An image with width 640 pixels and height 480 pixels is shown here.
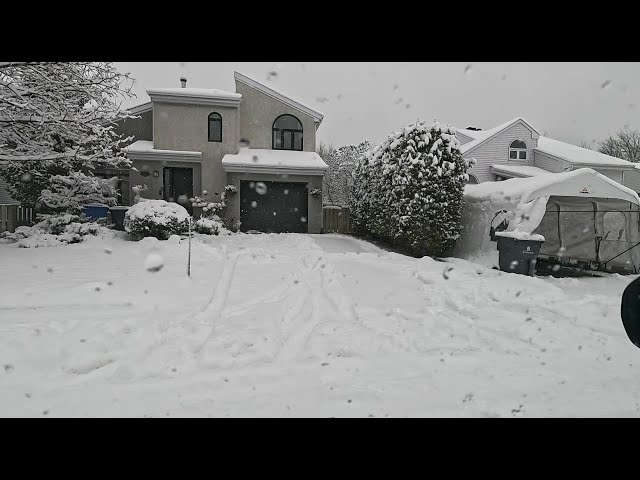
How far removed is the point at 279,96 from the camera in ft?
59.5

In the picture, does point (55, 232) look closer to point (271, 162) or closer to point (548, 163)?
point (271, 162)

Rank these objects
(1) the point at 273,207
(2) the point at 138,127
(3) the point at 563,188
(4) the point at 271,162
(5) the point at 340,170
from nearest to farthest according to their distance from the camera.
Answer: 1. (3) the point at 563,188
2. (4) the point at 271,162
3. (1) the point at 273,207
4. (2) the point at 138,127
5. (5) the point at 340,170

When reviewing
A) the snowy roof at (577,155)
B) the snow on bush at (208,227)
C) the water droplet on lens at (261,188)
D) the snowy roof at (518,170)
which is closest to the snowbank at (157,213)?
the snow on bush at (208,227)

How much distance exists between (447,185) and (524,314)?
5.97 meters

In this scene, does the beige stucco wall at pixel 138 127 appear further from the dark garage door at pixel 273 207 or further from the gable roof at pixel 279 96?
the dark garage door at pixel 273 207

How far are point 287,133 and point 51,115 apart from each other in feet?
34.3

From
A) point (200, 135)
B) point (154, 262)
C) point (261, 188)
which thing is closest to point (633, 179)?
point (261, 188)

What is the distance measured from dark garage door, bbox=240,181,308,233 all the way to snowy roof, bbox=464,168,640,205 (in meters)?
8.85

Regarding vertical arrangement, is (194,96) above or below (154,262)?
above

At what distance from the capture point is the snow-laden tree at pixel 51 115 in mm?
9047

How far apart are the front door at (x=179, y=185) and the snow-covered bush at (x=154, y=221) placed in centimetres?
470
